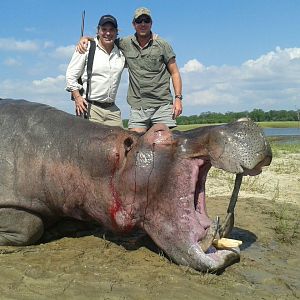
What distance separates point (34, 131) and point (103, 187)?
3.52 feet

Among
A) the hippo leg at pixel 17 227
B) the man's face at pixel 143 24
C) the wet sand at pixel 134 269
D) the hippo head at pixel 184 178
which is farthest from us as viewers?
the man's face at pixel 143 24

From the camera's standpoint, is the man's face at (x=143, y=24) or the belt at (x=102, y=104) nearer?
the man's face at (x=143, y=24)

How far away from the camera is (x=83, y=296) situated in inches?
145

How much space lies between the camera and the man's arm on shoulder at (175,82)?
24.0 ft

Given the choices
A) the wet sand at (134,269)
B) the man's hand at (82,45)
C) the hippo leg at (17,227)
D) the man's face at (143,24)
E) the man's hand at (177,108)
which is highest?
the man's face at (143,24)

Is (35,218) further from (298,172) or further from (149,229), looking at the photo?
(298,172)

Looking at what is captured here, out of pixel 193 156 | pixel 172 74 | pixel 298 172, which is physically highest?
pixel 172 74

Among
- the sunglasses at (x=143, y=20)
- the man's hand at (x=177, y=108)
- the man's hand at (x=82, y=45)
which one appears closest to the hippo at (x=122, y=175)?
the man's hand at (x=82, y=45)

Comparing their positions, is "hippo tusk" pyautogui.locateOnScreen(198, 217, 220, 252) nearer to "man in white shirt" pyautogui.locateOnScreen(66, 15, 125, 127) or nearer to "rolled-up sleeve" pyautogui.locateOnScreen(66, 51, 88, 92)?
"man in white shirt" pyautogui.locateOnScreen(66, 15, 125, 127)

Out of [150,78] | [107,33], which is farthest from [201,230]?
[107,33]

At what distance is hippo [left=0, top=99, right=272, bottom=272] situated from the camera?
4320 millimetres

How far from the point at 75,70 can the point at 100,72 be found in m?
0.37

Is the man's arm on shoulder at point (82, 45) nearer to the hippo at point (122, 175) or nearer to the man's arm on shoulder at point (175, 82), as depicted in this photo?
the man's arm on shoulder at point (175, 82)

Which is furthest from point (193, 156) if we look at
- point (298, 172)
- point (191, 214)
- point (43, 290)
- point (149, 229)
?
point (298, 172)
